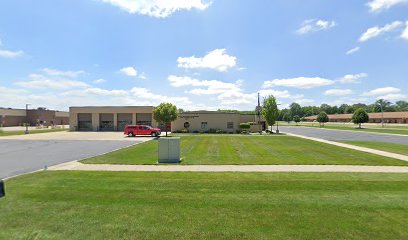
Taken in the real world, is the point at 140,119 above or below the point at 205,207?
above

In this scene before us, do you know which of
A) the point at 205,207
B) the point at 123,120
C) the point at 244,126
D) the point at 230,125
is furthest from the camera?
the point at 123,120

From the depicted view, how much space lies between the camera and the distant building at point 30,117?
72562mm

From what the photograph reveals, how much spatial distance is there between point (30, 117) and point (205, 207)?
9781 centimetres

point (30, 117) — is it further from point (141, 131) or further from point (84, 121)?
point (141, 131)

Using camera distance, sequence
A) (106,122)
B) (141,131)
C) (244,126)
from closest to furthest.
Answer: (141,131) → (244,126) → (106,122)

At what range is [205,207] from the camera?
663 centimetres

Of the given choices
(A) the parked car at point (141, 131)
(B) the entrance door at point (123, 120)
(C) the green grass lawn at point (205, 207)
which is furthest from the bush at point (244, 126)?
(C) the green grass lawn at point (205, 207)

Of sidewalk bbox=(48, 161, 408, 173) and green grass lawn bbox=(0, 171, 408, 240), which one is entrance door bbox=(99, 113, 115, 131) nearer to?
sidewalk bbox=(48, 161, 408, 173)

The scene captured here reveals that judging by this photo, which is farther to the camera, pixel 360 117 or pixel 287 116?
pixel 287 116

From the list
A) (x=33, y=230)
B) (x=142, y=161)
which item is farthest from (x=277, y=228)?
(x=142, y=161)

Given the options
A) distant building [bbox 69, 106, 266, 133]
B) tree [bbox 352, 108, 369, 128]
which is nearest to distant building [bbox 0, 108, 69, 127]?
distant building [bbox 69, 106, 266, 133]

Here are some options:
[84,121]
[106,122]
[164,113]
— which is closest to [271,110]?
[164,113]

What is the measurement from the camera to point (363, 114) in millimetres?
61281

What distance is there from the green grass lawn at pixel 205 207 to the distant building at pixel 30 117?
8326cm
